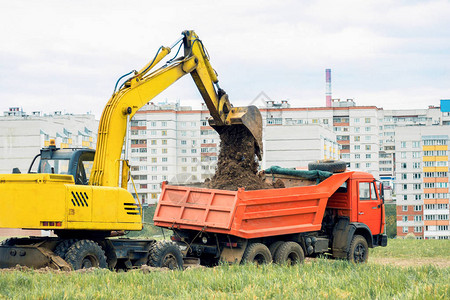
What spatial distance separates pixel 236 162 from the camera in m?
17.0

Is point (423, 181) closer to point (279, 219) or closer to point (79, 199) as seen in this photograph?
point (279, 219)

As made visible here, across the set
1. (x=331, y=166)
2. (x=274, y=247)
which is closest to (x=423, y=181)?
(x=331, y=166)

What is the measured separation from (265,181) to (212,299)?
8.42m

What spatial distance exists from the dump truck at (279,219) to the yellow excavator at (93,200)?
1.05 metres

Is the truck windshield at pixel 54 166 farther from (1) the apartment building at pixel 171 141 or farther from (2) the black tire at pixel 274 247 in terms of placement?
(1) the apartment building at pixel 171 141

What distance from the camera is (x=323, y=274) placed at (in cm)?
1216

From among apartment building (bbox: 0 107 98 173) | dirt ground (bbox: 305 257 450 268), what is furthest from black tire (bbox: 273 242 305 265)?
apartment building (bbox: 0 107 98 173)

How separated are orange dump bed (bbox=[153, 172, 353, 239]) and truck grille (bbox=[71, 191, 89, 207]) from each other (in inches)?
118

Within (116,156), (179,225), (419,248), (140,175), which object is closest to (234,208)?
(179,225)

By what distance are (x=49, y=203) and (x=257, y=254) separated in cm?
496

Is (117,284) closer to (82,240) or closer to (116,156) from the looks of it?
(82,240)

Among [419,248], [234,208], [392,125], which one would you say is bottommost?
[419,248]

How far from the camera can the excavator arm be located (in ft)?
46.8

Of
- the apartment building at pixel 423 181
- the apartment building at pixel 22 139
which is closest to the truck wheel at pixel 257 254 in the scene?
the apartment building at pixel 22 139
